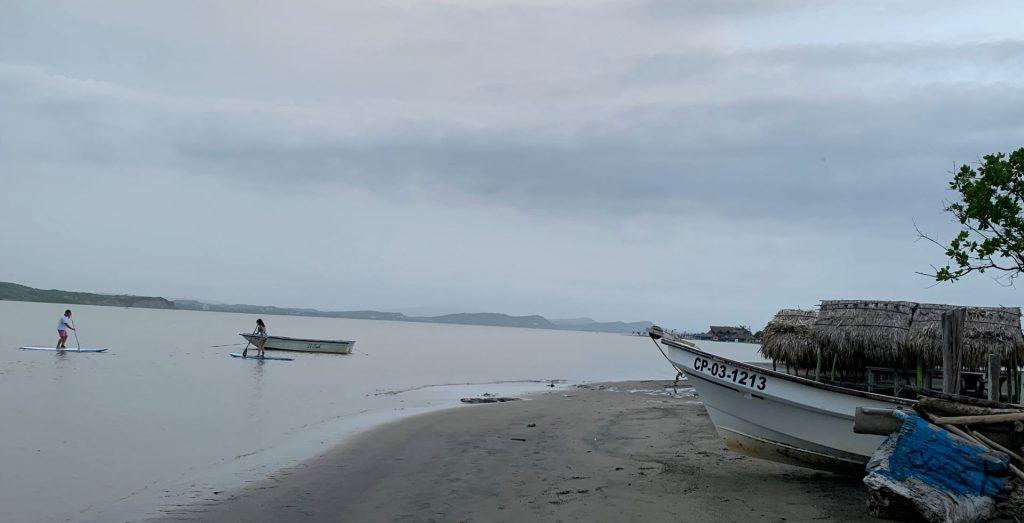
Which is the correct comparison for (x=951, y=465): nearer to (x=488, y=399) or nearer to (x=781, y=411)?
(x=781, y=411)

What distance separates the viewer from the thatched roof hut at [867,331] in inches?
660

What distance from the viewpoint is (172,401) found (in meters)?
20.5

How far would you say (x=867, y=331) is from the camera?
55.6ft

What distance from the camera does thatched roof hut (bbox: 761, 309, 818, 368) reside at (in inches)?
718

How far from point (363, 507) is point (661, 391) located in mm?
19616

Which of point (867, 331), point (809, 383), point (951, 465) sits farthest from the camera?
point (867, 331)

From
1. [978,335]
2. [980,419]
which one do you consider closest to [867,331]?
[978,335]

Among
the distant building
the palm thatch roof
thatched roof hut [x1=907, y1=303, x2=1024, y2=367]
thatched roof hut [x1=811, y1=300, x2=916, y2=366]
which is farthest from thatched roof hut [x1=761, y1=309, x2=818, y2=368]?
the distant building

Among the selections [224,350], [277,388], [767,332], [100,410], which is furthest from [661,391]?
[224,350]

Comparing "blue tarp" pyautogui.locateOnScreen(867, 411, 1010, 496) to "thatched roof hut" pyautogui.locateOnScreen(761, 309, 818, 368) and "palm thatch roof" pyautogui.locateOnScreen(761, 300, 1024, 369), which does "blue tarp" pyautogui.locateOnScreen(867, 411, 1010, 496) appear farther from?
"thatched roof hut" pyautogui.locateOnScreen(761, 309, 818, 368)

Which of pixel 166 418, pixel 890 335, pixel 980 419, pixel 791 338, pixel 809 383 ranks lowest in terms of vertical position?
pixel 166 418

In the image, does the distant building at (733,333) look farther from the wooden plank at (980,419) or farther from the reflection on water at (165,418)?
the wooden plank at (980,419)

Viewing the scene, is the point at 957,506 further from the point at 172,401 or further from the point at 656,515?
the point at 172,401

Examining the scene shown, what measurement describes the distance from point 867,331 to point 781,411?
8677 mm
